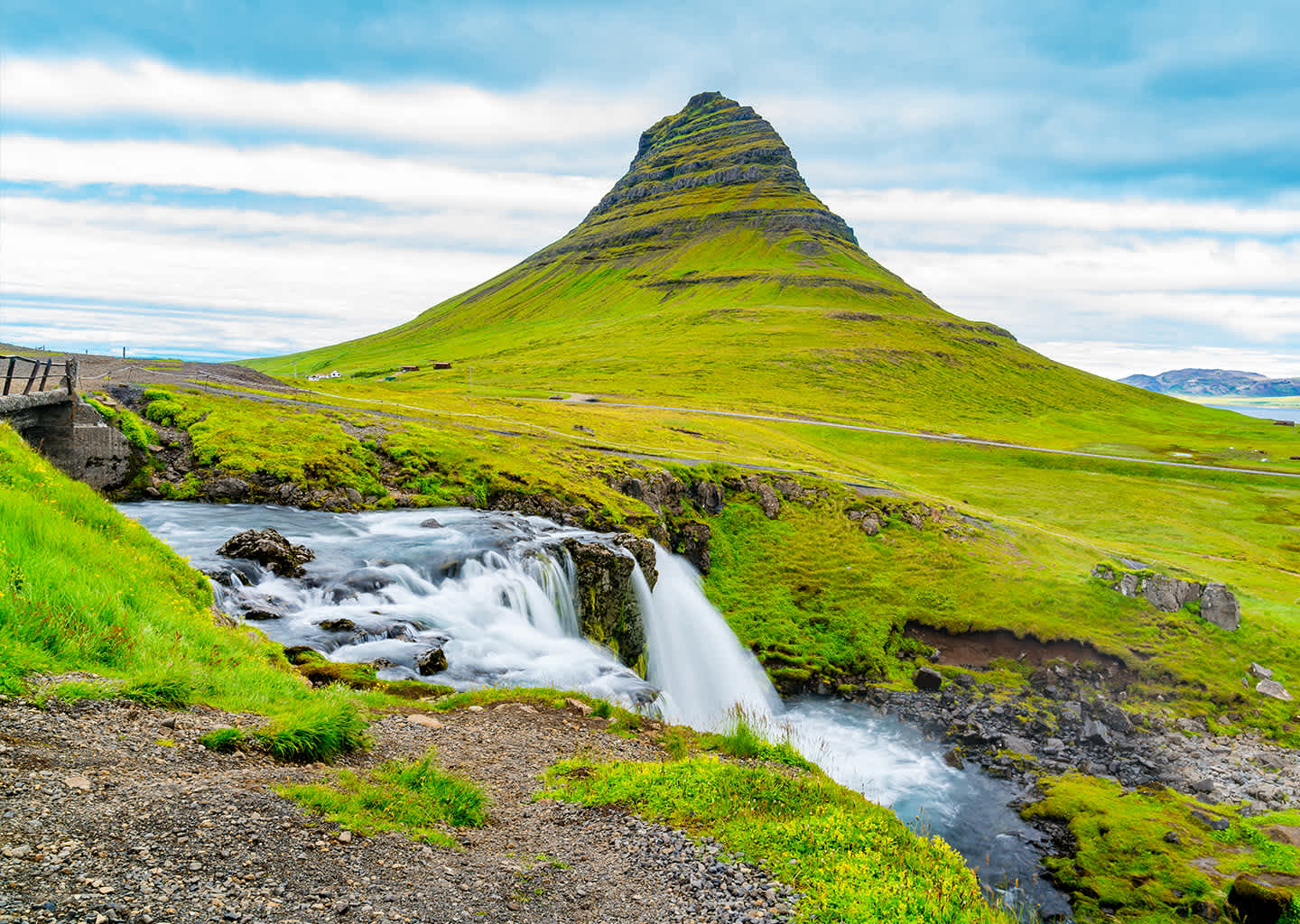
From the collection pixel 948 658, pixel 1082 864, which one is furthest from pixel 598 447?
pixel 1082 864

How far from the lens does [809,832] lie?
11062 mm

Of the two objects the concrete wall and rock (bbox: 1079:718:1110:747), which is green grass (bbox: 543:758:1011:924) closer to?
rock (bbox: 1079:718:1110:747)

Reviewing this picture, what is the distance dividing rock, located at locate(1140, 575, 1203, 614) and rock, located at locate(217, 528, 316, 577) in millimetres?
49883

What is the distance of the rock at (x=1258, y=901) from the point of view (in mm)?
18391

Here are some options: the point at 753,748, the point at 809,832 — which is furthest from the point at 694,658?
the point at 809,832

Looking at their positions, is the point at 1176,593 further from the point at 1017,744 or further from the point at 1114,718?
the point at 1017,744

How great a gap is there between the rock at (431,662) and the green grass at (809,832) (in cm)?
840

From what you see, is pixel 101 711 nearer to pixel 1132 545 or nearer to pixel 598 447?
pixel 598 447

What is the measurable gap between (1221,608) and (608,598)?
3890cm

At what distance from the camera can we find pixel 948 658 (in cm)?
4050

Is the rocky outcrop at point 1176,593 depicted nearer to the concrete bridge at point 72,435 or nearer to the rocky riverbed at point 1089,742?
the rocky riverbed at point 1089,742

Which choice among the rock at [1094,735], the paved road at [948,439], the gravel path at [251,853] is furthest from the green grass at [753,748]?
the paved road at [948,439]

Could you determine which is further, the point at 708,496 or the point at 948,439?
the point at 948,439

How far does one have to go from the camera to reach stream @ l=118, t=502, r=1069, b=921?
22.3m
